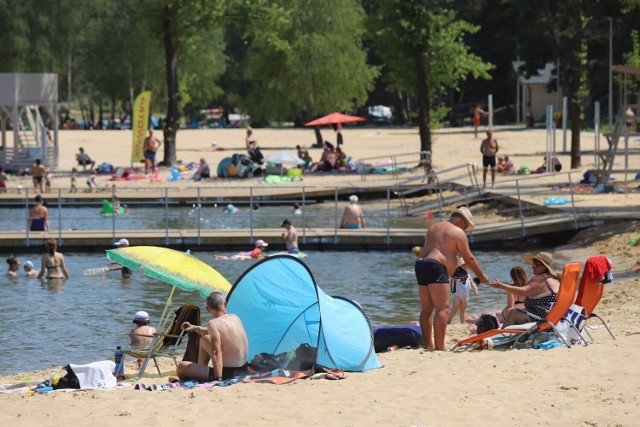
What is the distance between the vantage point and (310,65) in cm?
5566

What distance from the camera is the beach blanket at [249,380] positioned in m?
11.6

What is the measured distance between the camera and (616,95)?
206ft

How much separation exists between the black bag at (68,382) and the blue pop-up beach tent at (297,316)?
1.91 m

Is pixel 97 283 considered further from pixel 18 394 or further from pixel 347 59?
pixel 347 59

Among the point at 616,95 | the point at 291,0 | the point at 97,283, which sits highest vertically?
the point at 291,0

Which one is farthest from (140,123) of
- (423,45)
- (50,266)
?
(50,266)

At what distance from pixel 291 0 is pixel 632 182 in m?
27.2

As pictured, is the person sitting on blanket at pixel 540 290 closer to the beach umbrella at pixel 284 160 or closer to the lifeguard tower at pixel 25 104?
the beach umbrella at pixel 284 160

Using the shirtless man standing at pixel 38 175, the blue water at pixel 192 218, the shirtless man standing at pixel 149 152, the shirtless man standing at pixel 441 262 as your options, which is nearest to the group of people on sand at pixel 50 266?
the blue water at pixel 192 218

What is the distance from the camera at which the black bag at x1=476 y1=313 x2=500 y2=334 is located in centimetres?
1430

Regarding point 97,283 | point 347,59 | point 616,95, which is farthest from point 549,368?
point 616,95

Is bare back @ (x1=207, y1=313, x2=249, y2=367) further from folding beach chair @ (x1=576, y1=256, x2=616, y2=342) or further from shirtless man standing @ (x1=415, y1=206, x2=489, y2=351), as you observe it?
folding beach chair @ (x1=576, y1=256, x2=616, y2=342)

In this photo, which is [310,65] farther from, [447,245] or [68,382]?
[68,382]

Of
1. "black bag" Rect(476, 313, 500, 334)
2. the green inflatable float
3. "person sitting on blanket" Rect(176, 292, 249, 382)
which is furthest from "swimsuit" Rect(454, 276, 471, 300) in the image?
the green inflatable float
